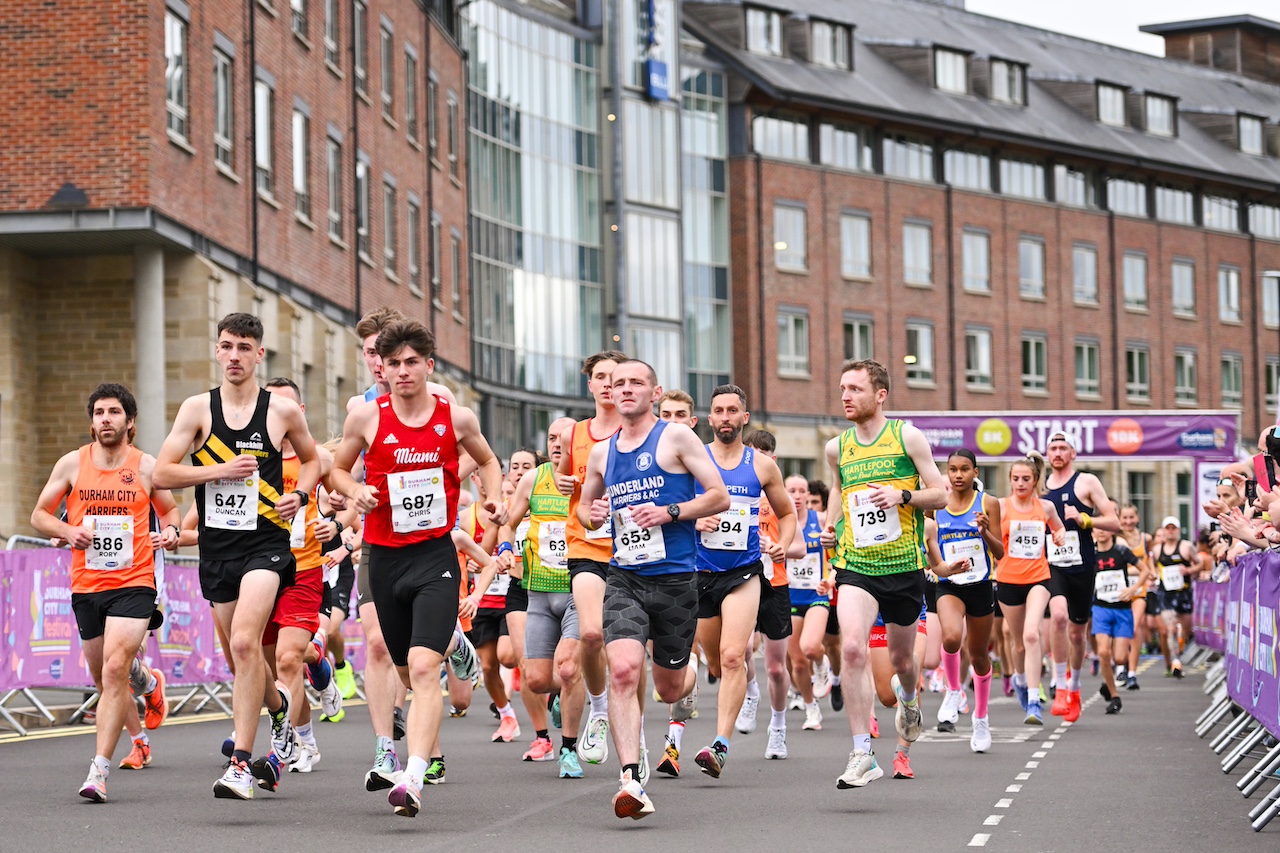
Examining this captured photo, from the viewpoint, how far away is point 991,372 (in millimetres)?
68125

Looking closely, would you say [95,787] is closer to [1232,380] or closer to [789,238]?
[789,238]

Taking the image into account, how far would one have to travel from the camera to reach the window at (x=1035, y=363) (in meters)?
69.1

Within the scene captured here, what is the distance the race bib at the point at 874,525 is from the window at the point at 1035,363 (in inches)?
2277

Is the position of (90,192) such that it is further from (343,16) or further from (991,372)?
(991,372)

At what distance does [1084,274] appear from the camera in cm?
7094

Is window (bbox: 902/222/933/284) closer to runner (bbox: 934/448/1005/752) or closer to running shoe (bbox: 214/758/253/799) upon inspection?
runner (bbox: 934/448/1005/752)

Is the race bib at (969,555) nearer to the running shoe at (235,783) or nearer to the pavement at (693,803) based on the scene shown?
the pavement at (693,803)

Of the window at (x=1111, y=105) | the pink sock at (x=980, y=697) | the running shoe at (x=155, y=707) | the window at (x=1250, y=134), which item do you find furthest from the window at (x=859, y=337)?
the running shoe at (x=155, y=707)

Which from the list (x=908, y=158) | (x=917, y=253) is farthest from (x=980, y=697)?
(x=908, y=158)

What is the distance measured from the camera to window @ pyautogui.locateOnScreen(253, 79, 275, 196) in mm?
32812

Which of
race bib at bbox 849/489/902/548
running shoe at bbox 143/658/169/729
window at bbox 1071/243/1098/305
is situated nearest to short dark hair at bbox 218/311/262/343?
race bib at bbox 849/489/902/548

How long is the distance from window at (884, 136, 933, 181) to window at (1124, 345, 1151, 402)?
413 inches

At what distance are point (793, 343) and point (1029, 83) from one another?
53.6ft

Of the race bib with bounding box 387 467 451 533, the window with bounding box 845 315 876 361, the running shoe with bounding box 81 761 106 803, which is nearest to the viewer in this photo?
the race bib with bounding box 387 467 451 533
